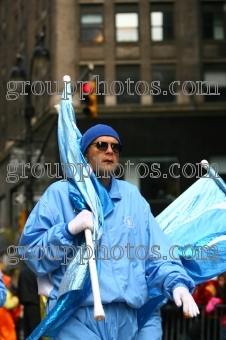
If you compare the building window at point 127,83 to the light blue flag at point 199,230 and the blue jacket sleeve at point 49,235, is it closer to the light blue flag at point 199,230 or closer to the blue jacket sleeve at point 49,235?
the light blue flag at point 199,230

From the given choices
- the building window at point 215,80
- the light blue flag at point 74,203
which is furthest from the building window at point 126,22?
the light blue flag at point 74,203

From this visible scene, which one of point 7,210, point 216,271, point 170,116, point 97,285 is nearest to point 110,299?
point 97,285

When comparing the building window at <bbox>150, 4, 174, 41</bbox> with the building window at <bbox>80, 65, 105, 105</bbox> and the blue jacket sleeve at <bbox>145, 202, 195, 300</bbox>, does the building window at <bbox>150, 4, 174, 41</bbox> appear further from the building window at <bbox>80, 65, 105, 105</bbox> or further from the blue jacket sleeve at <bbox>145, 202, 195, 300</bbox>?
the blue jacket sleeve at <bbox>145, 202, 195, 300</bbox>

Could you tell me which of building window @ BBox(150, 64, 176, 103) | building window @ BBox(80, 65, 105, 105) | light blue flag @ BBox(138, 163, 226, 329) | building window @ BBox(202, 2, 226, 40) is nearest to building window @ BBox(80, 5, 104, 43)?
building window @ BBox(80, 65, 105, 105)

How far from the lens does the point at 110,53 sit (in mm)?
37094

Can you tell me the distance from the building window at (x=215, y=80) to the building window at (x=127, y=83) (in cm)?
273

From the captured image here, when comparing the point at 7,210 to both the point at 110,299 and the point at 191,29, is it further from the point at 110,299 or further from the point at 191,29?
the point at 110,299

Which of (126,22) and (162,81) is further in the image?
(126,22)

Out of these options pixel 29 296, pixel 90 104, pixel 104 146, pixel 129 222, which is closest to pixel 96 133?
pixel 104 146

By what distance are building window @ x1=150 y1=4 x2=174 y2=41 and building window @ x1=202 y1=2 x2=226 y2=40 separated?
1349 mm

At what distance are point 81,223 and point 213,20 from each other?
1289 inches

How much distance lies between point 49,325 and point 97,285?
0.40m

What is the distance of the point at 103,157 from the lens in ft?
19.6

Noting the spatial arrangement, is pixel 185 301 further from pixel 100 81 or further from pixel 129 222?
pixel 100 81
